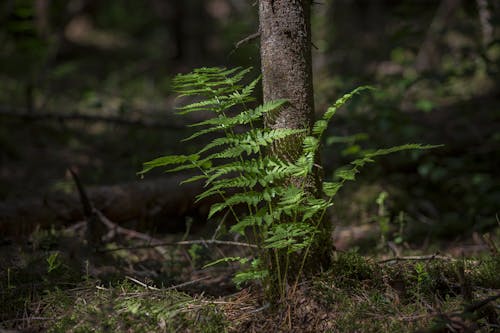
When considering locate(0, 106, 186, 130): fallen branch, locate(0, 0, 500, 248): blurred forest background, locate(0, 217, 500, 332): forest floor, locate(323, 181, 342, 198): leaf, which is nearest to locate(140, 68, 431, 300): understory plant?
locate(323, 181, 342, 198): leaf

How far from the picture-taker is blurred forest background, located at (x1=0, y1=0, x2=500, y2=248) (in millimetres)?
5348

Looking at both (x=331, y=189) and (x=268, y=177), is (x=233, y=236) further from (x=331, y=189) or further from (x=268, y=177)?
(x=268, y=177)

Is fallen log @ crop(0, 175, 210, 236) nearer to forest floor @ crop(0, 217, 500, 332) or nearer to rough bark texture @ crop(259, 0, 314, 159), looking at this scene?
forest floor @ crop(0, 217, 500, 332)

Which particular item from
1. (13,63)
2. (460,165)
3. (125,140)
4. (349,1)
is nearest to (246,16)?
(349,1)

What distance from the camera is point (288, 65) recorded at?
2.82 m

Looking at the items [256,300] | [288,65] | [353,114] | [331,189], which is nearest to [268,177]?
[331,189]

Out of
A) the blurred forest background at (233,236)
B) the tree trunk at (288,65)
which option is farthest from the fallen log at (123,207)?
the tree trunk at (288,65)

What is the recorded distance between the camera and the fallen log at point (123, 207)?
4.35m

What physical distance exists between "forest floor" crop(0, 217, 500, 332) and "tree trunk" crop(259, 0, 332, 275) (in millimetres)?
723

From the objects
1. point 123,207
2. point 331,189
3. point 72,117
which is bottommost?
point 123,207

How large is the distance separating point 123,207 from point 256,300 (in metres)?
2.34

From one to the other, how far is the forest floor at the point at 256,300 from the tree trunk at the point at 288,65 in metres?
0.72

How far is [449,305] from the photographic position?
2.70 m

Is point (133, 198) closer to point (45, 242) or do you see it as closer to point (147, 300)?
point (45, 242)
